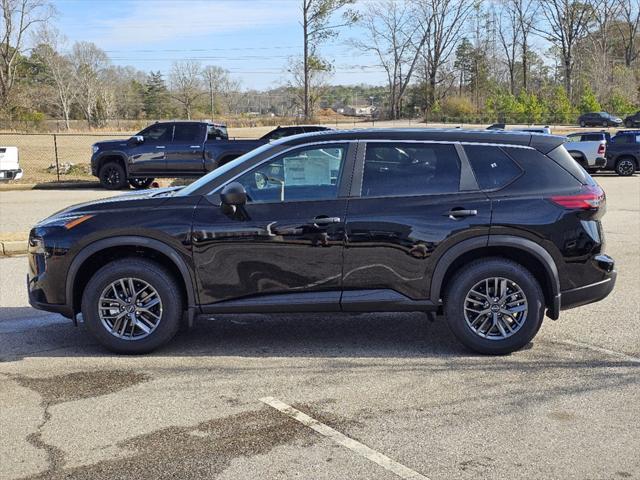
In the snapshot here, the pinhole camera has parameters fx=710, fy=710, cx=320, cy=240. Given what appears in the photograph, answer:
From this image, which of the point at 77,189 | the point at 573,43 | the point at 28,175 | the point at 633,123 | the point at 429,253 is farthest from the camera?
the point at 573,43

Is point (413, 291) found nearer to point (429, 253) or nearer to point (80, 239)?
point (429, 253)

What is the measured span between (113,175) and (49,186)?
7.75 feet

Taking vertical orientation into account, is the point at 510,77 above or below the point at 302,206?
above

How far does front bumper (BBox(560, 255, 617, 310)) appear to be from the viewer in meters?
5.69

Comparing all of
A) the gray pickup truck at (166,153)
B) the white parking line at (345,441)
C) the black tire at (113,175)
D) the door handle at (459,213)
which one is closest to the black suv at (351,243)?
the door handle at (459,213)

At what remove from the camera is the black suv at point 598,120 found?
58406mm

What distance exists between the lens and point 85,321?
224 inches

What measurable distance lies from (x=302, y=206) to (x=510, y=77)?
310 ft

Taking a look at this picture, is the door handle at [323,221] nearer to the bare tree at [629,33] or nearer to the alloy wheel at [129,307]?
the alloy wheel at [129,307]

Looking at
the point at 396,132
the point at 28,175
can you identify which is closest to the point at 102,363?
the point at 396,132

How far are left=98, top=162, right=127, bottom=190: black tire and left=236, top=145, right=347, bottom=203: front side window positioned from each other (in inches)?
591

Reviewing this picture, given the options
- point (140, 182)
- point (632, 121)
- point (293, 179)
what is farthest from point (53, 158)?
point (632, 121)

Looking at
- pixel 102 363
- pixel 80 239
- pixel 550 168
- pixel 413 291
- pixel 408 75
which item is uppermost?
pixel 408 75

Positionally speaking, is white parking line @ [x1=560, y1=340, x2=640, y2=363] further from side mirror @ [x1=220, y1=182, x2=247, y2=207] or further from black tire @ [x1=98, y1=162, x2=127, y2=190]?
black tire @ [x1=98, y1=162, x2=127, y2=190]
